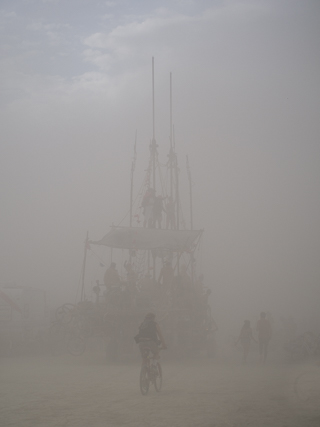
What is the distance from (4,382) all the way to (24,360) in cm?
610

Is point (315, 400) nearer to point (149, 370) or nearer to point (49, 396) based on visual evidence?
point (149, 370)

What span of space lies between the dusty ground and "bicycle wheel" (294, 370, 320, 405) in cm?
22

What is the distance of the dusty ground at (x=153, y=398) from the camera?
23.3ft

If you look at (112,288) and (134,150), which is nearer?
(112,288)

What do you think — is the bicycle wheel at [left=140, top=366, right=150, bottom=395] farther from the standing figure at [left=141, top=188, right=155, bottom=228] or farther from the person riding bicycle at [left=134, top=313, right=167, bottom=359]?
the standing figure at [left=141, top=188, right=155, bottom=228]

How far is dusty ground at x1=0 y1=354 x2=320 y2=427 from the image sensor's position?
7.10m

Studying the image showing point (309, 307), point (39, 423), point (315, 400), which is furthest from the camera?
point (309, 307)

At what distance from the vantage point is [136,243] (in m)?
20.6

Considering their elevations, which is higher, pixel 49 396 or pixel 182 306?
pixel 182 306

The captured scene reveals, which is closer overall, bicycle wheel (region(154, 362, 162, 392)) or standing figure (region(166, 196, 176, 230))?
bicycle wheel (region(154, 362, 162, 392))

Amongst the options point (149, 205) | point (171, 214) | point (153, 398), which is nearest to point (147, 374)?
point (153, 398)

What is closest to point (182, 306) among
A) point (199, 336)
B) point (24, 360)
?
point (199, 336)

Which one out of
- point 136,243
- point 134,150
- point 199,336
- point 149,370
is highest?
point 134,150

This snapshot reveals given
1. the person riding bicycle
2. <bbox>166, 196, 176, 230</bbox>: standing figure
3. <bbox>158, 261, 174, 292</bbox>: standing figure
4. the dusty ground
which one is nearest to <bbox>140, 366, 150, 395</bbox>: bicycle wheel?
the dusty ground
